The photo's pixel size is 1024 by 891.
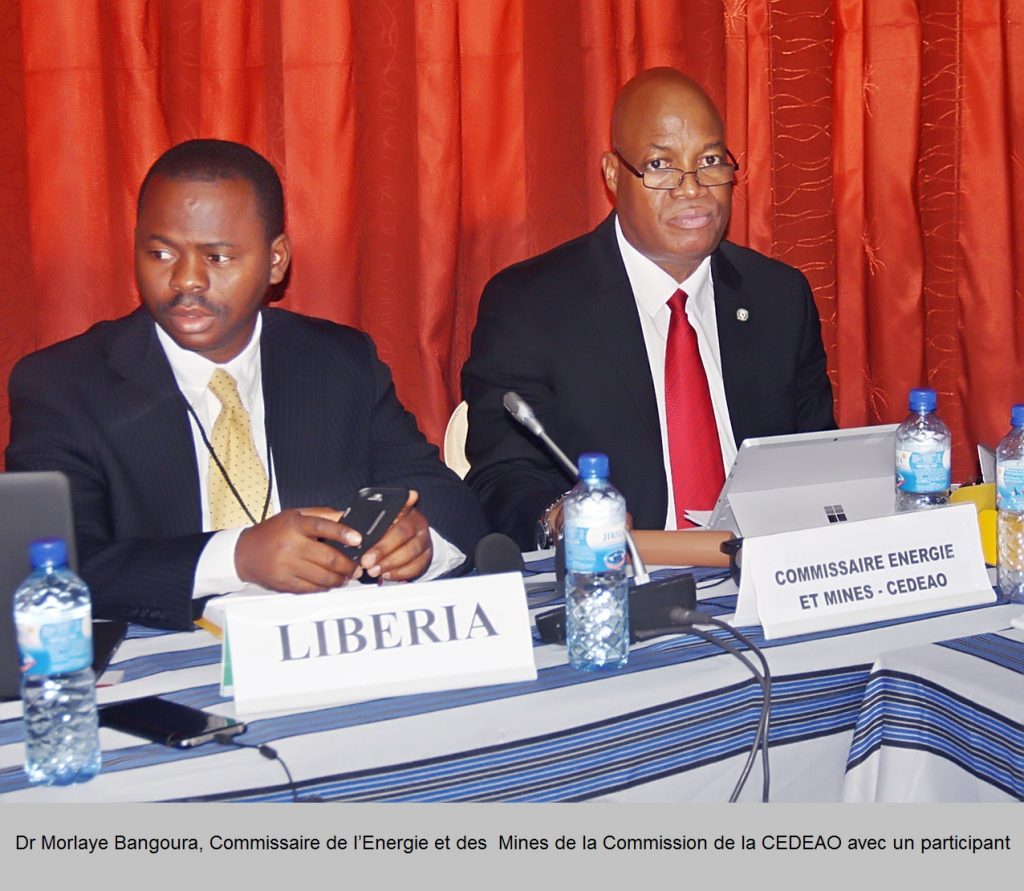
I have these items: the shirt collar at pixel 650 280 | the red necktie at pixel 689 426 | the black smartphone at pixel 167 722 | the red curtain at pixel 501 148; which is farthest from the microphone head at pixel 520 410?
the red curtain at pixel 501 148

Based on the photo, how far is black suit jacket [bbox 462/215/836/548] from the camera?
8.48ft

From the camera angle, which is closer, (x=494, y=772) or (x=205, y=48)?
(x=494, y=772)

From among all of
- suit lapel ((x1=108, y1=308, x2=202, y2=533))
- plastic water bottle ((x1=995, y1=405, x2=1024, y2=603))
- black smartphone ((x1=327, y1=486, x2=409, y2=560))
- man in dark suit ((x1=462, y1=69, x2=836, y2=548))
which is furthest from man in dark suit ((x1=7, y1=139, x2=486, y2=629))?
plastic water bottle ((x1=995, y1=405, x2=1024, y2=603))

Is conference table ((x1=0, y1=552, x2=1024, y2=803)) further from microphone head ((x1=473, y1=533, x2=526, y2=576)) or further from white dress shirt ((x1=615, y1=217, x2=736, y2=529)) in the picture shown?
white dress shirt ((x1=615, y1=217, x2=736, y2=529))

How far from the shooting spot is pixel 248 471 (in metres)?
2.23

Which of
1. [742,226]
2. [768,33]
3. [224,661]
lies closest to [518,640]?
[224,661]

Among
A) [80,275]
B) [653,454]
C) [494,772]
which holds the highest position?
[80,275]

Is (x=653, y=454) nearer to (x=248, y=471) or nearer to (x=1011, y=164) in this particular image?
(x=248, y=471)

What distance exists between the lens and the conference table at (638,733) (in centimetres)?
134

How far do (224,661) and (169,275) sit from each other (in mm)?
898

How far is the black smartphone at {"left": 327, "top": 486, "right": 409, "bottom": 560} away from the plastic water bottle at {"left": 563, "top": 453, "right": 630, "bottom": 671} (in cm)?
30

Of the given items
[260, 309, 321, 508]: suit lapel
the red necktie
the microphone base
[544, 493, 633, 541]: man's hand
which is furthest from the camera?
the red necktie

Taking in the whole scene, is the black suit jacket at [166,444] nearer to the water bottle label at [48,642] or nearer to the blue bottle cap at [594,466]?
the water bottle label at [48,642]

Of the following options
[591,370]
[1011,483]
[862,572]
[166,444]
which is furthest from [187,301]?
[1011,483]
